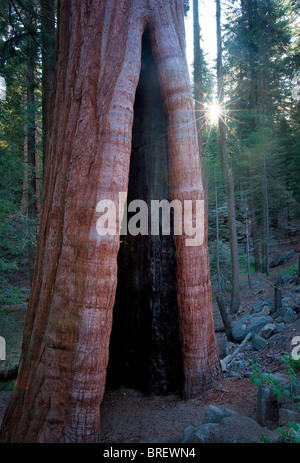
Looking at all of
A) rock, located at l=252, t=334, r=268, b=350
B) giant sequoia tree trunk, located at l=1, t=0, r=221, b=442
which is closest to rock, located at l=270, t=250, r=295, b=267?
rock, located at l=252, t=334, r=268, b=350

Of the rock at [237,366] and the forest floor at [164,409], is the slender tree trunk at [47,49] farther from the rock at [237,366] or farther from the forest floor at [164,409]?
the rock at [237,366]

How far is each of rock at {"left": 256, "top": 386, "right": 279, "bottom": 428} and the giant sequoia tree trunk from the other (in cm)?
83

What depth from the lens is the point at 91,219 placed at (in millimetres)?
2807

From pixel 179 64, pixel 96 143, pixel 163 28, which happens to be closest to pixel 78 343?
pixel 96 143

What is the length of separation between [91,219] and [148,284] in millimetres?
1406

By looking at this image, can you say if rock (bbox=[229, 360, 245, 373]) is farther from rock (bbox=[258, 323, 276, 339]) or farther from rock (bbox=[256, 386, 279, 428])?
rock (bbox=[258, 323, 276, 339])

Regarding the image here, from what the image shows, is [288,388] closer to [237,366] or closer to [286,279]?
[237,366]

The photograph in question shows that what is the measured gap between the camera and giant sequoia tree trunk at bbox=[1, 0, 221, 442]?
263cm

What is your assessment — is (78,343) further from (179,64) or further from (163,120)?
(179,64)

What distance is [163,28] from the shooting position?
3.61 m

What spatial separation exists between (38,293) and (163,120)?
2660mm

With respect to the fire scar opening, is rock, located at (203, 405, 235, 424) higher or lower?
lower

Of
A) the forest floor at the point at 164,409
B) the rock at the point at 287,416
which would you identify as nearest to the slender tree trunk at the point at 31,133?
the forest floor at the point at 164,409

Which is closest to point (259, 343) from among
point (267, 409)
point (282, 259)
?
point (267, 409)
